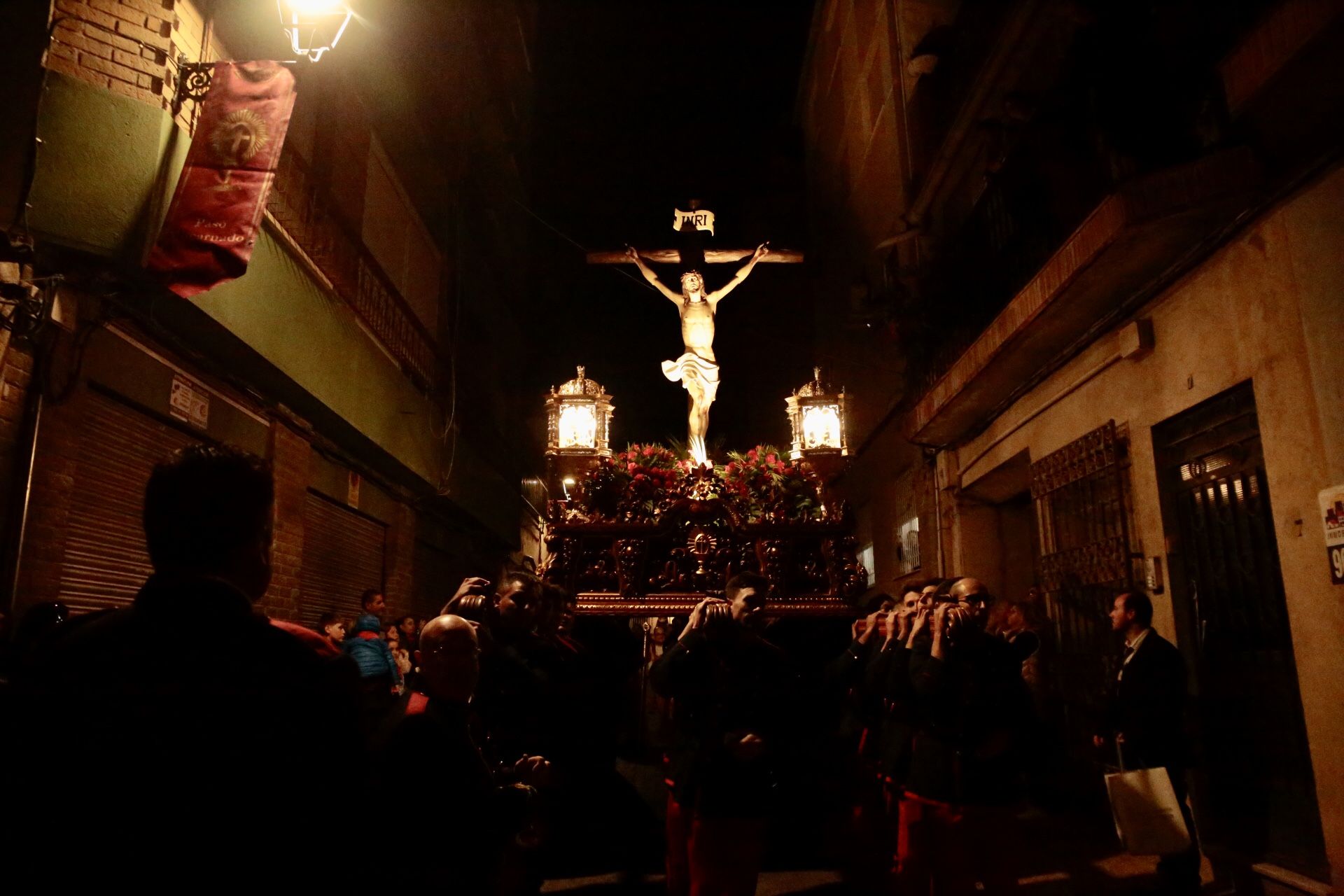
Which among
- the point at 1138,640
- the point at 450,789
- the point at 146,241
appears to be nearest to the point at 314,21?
the point at 146,241

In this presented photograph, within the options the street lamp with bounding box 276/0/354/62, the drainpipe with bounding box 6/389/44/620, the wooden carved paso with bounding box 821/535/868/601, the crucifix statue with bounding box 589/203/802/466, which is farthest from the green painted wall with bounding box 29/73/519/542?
the wooden carved paso with bounding box 821/535/868/601

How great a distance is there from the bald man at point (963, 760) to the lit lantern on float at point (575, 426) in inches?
167

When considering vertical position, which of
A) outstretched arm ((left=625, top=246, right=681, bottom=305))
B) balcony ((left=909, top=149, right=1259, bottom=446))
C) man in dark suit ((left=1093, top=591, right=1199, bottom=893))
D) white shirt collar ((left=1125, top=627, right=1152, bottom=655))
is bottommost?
man in dark suit ((left=1093, top=591, right=1199, bottom=893))

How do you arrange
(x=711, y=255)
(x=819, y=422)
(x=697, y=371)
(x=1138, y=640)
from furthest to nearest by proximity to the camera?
(x=711, y=255)
(x=697, y=371)
(x=819, y=422)
(x=1138, y=640)

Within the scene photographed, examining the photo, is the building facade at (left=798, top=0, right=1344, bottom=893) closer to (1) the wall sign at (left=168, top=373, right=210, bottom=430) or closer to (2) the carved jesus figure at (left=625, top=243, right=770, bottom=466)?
(2) the carved jesus figure at (left=625, top=243, right=770, bottom=466)

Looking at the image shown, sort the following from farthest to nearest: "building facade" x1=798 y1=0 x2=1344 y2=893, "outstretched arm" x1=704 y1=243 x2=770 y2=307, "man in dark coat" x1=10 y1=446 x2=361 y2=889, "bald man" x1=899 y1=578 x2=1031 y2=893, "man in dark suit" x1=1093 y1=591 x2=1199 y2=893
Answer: "outstretched arm" x1=704 y1=243 x2=770 y2=307 < "man in dark suit" x1=1093 y1=591 x2=1199 y2=893 < "building facade" x1=798 y1=0 x2=1344 y2=893 < "bald man" x1=899 y1=578 x2=1031 y2=893 < "man in dark coat" x1=10 y1=446 x2=361 y2=889

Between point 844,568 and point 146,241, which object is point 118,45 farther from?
point 844,568

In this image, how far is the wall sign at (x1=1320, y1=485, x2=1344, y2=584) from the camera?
181 inches

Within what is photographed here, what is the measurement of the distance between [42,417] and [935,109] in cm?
1122

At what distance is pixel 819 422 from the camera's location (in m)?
7.88

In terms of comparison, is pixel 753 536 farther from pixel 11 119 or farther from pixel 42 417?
pixel 11 119

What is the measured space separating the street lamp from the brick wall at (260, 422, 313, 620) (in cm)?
351

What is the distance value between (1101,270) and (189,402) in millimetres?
7014

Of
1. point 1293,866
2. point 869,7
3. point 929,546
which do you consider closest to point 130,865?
point 1293,866
